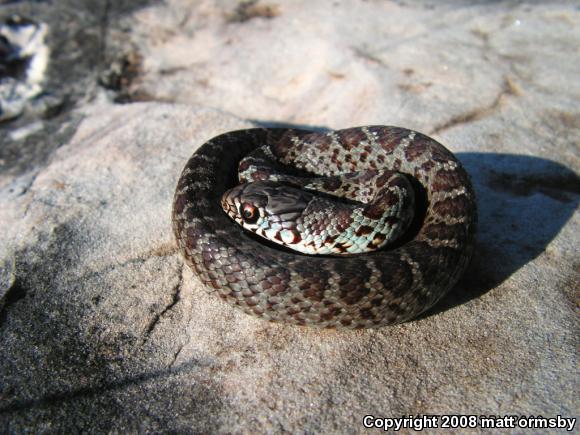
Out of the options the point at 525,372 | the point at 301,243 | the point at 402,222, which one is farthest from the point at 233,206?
the point at 525,372

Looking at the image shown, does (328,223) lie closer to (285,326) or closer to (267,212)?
(267,212)

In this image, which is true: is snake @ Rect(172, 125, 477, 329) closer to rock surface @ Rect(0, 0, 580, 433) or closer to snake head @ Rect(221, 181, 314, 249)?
snake head @ Rect(221, 181, 314, 249)

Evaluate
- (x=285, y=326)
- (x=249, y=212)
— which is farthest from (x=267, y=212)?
(x=285, y=326)

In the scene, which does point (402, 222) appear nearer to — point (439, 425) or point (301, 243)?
point (301, 243)

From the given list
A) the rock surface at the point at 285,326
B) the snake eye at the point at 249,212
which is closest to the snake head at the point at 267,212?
the snake eye at the point at 249,212

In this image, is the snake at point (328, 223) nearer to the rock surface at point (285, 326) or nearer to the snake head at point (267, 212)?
the snake head at point (267, 212)

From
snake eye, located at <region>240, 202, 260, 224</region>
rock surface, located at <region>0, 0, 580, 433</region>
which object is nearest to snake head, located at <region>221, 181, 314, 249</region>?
snake eye, located at <region>240, 202, 260, 224</region>
